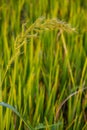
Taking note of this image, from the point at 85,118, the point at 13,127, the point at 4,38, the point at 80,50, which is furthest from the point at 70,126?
the point at 4,38

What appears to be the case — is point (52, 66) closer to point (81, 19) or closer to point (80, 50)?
point (80, 50)

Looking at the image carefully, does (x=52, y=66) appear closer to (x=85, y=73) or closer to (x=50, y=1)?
(x=85, y=73)

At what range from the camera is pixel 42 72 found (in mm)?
1292

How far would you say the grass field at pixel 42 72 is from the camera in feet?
3.38

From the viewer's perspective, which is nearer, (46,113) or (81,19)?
(46,113)

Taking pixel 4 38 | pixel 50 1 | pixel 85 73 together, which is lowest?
pixel 85 73

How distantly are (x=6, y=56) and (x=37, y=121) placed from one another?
403 millimetres

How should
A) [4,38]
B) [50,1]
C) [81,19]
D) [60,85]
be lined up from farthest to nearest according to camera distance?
[50,1] → [81,19] → [4,38] → [60,85]

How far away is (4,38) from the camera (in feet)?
4.77

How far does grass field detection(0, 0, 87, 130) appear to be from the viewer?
3.38 feet

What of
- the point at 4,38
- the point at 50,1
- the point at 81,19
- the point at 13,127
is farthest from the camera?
the point at 50,1

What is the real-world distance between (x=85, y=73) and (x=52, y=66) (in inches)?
5.0

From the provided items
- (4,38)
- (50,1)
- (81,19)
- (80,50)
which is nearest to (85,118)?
(80,50)

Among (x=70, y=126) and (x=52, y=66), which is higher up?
(x=52, y=66)
